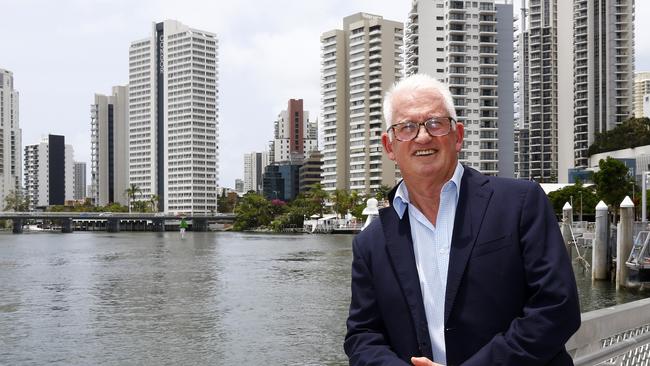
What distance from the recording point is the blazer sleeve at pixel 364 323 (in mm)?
2910

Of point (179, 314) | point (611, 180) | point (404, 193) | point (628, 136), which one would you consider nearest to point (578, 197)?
point (611, 180)

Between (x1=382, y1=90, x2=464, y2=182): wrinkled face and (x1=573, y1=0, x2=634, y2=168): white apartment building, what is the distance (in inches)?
5457

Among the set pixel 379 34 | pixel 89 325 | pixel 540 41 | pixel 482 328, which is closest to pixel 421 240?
pixel 482 328

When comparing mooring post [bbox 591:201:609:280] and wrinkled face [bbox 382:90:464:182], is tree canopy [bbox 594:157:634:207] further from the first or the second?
wrinkled face [bbox 382:90:464:182]

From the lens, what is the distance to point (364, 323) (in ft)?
9.77

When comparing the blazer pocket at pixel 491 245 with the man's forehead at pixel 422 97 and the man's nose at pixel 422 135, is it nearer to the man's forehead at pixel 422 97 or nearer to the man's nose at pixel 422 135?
the man's nose at pixel 422 135

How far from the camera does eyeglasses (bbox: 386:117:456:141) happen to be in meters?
2.88

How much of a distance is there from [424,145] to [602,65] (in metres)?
145

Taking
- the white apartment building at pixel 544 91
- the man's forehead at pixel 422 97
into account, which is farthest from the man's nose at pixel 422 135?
the white apartment building at pixel 544 91

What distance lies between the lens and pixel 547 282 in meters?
2.55

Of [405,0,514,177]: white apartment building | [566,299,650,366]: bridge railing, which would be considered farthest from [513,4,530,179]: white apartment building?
[566,299,650,366]: bridge railing

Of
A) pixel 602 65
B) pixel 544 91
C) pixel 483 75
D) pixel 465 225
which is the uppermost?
pixel 602 65

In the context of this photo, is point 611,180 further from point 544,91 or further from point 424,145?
point 544,91

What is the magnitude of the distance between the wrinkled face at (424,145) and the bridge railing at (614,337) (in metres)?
2.09
